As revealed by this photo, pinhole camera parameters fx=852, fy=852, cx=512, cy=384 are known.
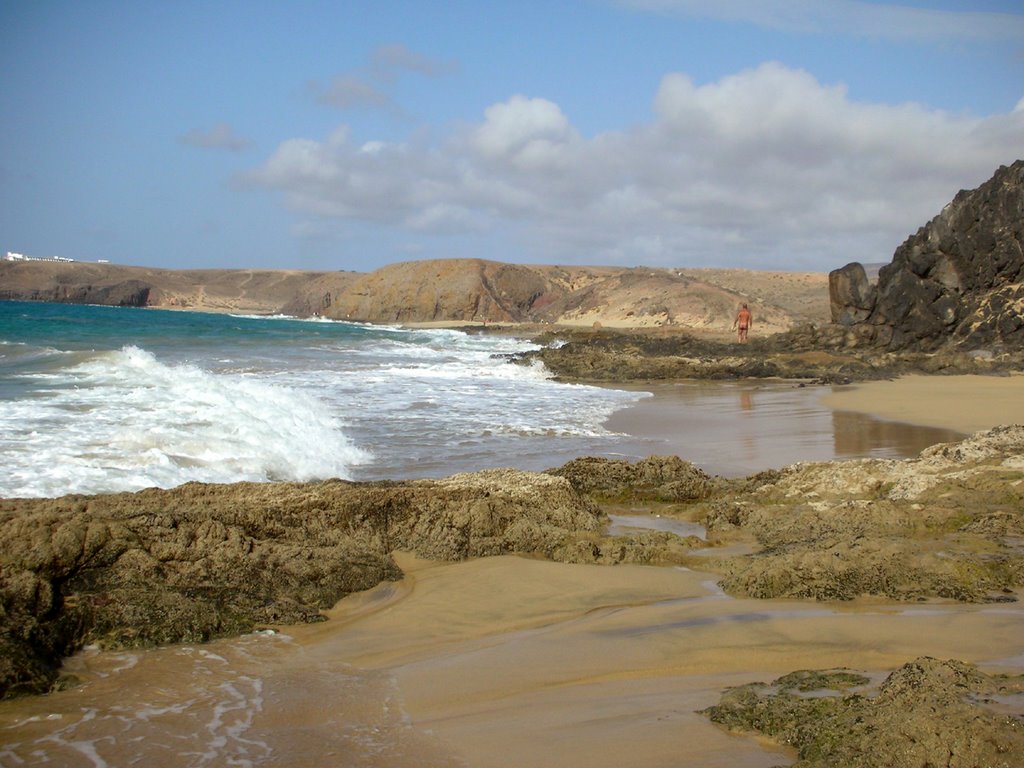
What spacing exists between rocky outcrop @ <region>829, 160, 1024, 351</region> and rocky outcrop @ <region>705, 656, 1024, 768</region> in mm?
25083

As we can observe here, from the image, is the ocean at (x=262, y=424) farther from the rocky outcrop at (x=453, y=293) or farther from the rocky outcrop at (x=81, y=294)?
the rocky outcrop at (x=81, y=294)

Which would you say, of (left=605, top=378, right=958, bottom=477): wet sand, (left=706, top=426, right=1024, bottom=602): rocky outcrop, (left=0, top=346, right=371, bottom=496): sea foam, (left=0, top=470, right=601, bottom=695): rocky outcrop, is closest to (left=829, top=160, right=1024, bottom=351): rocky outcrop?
(left=605, top=378, right=958, bottom=477): wet sand

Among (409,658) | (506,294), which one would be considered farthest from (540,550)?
(506,294)

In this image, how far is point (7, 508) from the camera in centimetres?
434

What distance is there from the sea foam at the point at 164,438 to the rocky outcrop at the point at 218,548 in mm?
1929

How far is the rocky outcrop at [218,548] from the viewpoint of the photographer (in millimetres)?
3668

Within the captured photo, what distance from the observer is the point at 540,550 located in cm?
539

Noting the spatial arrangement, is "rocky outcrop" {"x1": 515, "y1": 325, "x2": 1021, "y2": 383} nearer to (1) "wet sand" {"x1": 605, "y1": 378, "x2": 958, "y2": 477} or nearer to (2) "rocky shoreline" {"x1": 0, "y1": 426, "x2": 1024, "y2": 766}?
(1) "wet sand" {"x1": 605, "y1": 378, "x2": 958, "y2": 477}

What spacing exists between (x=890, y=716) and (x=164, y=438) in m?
7.66

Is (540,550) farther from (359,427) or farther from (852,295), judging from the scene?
(852,295)

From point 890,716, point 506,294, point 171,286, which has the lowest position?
point 890,716

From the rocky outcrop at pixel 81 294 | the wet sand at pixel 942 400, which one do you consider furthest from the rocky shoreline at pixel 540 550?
the rocky outcrop at pixel 81 294

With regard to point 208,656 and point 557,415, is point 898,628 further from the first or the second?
point 557,415

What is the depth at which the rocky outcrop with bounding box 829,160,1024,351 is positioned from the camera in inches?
1003
